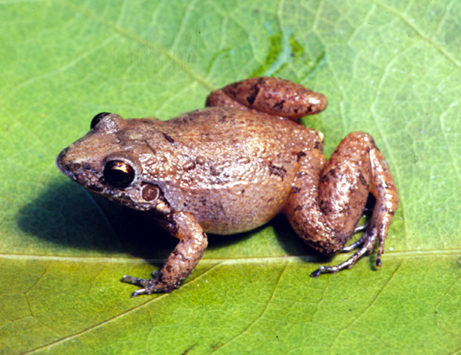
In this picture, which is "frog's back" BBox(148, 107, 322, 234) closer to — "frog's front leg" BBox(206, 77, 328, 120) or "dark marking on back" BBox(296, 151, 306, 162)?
"dark marking on back" BBox(296, 151, 306, 162)

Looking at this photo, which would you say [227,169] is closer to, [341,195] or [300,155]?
[300,155]

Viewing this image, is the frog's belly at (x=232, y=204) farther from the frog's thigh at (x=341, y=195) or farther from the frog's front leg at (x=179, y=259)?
the frog's thigh at (x=341, y=195)

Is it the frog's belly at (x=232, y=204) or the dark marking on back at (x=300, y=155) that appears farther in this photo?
the dark marking on back at (x=300, y=155)

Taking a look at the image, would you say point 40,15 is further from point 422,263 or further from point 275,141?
point 422,263

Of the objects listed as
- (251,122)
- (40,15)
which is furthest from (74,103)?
(251,122)

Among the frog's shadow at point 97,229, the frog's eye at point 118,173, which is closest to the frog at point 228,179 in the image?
the frog's eye at point 118,173

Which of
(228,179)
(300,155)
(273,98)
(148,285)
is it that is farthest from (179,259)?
(273,98)

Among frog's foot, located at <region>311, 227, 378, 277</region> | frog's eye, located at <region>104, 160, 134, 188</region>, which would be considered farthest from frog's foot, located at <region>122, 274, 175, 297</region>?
frog's foot, located at <region>311, 227, 378, 277</region>

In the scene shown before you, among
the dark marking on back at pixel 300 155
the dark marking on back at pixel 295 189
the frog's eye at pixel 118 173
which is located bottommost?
the dark marking on back at pixel 295 189
